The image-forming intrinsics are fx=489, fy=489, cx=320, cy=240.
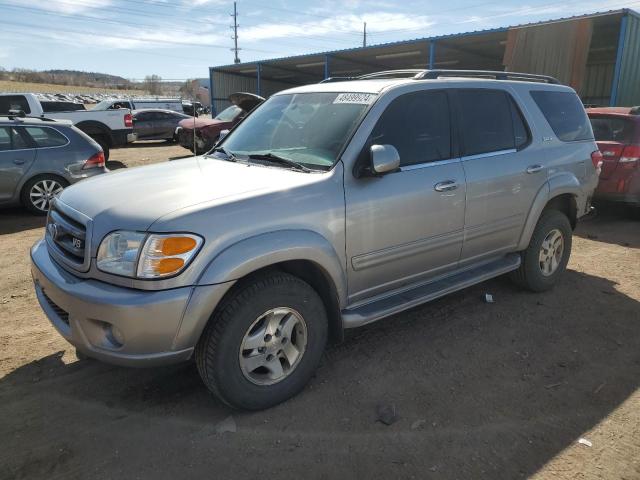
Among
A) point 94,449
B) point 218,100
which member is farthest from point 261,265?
point 218,100

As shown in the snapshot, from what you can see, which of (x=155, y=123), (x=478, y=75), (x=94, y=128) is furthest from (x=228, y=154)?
(x=155, y=123)

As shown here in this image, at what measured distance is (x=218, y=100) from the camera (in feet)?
91.8

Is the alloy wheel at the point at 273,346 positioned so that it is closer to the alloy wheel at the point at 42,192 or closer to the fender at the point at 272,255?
the fender at the point at 272,255

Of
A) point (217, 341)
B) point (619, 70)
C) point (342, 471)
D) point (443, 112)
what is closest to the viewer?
point (342, 471)

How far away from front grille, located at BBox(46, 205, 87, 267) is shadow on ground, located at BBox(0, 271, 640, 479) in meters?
0.92

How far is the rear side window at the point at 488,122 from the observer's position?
382 cm

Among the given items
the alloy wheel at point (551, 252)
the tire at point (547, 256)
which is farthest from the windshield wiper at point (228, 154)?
the alloy wheel at point (551, 252)

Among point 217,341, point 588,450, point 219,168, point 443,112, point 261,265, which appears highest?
point 443,112

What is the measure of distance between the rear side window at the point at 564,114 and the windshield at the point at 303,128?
2.10 m

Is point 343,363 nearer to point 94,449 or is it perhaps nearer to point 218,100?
point 94,449

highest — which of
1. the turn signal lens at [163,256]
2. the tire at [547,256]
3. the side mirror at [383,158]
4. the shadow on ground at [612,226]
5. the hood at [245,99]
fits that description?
the hood at [245,99]

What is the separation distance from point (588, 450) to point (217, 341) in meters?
2.06

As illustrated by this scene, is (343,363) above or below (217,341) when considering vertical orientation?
below

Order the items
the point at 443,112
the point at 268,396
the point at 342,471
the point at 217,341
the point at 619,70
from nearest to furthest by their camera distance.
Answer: the point at 342,471
the point at 217,341
the point at 268,396
the point at 443,112
the point at 619,70
